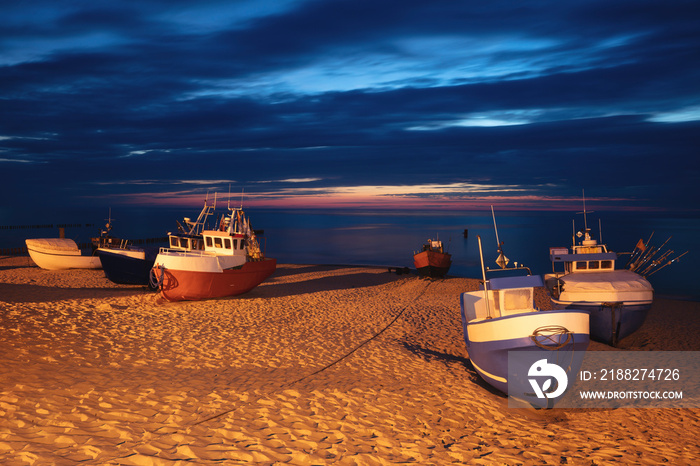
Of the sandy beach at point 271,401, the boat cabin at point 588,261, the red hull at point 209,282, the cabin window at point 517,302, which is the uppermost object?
the boat cabin at point 588,261

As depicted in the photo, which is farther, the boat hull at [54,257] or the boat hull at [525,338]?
the boat hull at [54,257]

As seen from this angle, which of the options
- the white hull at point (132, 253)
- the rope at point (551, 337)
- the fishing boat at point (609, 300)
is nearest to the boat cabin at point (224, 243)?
the white hull at point (132, 253)

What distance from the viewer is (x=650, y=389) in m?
11.6

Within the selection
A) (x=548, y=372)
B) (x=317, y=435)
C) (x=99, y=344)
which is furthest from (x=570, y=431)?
(x=99, y=344)

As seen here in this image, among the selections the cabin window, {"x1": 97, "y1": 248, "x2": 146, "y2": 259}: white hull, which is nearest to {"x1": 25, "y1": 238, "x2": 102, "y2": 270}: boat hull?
{"x1": 97, "y1": 248, "x2": 146, "y2": 259}: white hull

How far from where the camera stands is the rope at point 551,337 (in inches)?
370

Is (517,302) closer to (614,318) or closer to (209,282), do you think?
(614,318)

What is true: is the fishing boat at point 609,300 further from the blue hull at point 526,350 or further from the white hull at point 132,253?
the white hull at point 132,253

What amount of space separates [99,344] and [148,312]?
5606 millimetres

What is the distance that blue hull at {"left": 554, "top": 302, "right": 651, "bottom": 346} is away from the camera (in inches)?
619

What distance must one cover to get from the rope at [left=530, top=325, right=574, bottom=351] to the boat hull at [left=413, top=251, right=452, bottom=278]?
23.3m

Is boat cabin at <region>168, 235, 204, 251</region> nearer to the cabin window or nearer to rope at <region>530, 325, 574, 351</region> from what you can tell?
the cabin window

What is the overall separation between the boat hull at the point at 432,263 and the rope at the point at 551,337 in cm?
2334

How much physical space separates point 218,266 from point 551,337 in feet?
52.0
